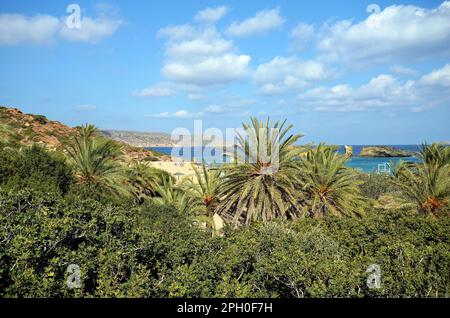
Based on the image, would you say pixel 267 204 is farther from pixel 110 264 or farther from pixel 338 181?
pixel 110 264

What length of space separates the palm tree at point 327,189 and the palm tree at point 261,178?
0.55m

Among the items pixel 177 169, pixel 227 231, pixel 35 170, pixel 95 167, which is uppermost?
pixel 95 167

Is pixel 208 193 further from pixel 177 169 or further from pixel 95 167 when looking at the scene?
pixel 177 169

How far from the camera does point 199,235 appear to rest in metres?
9.31

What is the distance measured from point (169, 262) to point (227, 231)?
436cm

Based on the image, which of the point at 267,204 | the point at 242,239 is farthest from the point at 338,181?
the point at 242,239

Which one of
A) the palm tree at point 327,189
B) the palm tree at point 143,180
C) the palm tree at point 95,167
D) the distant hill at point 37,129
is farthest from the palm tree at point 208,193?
the distant hill at point 37,129

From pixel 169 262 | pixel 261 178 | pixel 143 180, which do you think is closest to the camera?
pixel 169 262

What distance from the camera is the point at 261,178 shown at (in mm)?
13680

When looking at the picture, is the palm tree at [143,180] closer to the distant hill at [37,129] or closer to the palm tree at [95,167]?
the palm tree at [95,167]

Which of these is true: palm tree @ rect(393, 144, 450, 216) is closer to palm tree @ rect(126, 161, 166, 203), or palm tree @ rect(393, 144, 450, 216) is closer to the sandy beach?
palm tree @ rect(126, 161, 166, 203)

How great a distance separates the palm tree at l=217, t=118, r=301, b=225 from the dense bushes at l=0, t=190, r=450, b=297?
3.85 metres

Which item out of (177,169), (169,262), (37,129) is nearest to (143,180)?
(169,262)

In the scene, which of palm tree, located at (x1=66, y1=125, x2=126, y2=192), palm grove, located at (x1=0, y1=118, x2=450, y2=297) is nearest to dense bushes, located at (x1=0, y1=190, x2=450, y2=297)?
palm grove, located at (x1=0, y1=118, x2=450, y2=297)
